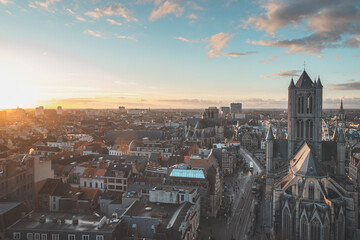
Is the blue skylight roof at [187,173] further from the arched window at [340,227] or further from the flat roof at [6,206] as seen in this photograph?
the flat roof at [6,206]

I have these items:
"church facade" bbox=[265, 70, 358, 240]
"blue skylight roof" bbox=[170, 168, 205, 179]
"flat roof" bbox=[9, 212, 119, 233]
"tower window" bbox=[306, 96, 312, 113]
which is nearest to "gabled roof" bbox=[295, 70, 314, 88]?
"tower window" bbox=[306, 96, 312, 113]

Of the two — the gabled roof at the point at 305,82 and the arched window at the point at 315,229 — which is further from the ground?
the gabled roof at the point at 305,82

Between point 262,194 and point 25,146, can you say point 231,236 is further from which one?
point 25,146

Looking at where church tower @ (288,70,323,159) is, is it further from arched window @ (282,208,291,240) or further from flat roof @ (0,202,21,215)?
flat roof @ (0,202,21,215)

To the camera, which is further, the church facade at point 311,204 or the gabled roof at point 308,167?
the gabled roof at point 308,167

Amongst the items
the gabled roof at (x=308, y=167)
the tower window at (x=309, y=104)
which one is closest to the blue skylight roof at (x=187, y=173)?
the gabled roof at (x=308, y=167)

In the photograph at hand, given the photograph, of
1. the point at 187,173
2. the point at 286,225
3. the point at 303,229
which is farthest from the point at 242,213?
the point at 303,229
